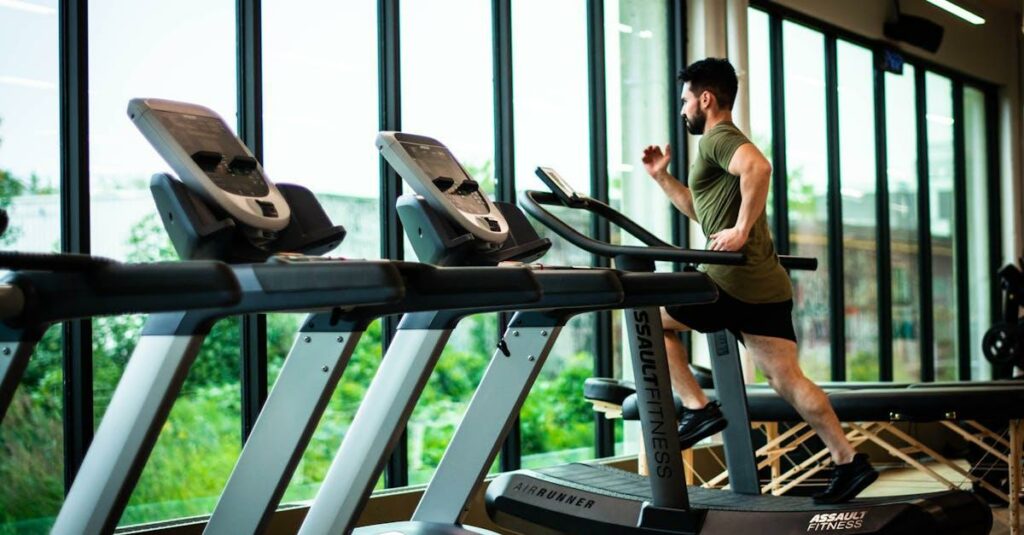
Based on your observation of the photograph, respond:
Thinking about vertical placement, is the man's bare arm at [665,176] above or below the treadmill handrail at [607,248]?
above

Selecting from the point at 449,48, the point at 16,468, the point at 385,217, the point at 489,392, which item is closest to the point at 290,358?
the point at 489,392

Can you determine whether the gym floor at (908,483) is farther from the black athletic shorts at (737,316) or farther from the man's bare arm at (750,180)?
the man's bare arm at (750,180)

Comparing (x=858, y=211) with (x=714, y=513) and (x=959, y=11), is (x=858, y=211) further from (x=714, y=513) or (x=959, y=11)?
(x=714, y=513)

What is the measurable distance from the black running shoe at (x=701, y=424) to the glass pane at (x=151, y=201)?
1618 millimetres

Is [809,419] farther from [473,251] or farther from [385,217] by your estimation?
[385,217]

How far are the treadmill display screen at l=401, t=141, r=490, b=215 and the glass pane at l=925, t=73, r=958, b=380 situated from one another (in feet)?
21.8

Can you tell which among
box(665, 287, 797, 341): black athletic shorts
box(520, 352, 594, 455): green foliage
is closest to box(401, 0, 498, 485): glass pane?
box(520, 352, 594, 455): green foliage

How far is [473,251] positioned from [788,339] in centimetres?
124

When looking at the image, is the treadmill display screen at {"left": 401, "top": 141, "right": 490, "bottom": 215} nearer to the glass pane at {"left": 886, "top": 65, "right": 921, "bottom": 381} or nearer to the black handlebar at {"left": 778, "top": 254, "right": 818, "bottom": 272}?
the black handlebar at {"left": 778, "top": 254, "right": 818, "bottom": 272}

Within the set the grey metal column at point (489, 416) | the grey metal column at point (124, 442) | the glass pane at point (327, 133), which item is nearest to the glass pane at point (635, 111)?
the glass pane at point (327, 133)

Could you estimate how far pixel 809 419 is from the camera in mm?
3562

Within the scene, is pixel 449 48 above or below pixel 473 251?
above

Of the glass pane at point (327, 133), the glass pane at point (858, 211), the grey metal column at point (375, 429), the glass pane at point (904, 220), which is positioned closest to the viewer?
the grey metal column at point (375, 429)

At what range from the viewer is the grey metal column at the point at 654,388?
10.8ft
